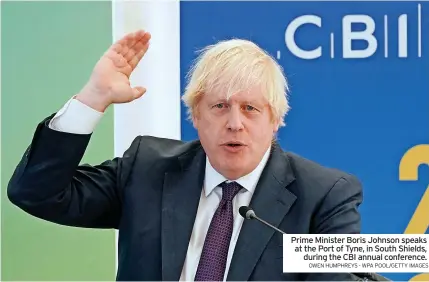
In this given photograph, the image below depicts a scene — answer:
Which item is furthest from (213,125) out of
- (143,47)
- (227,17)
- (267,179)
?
(227,17)

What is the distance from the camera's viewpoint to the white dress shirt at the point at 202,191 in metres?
1.41

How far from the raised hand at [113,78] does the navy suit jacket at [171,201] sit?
8 centimetres

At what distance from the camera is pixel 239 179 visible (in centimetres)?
146

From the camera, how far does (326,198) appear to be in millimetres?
1428

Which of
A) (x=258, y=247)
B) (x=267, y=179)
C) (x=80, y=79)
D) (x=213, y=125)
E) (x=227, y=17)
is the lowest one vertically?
(x=258, y=247)

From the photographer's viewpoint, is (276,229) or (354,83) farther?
(354,83)

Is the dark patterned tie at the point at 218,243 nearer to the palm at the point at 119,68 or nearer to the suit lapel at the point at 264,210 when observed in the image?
the suit lapel at the point at 264,210

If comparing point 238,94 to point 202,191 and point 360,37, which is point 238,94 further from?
point 360,37

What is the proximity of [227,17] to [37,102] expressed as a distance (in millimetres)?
587

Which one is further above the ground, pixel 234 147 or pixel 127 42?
pixel 127 42

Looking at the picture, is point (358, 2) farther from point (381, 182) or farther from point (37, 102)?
point (37, 102)

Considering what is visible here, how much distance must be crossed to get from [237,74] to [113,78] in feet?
0.83

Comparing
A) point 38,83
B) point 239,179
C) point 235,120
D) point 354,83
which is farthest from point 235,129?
point 38,83
